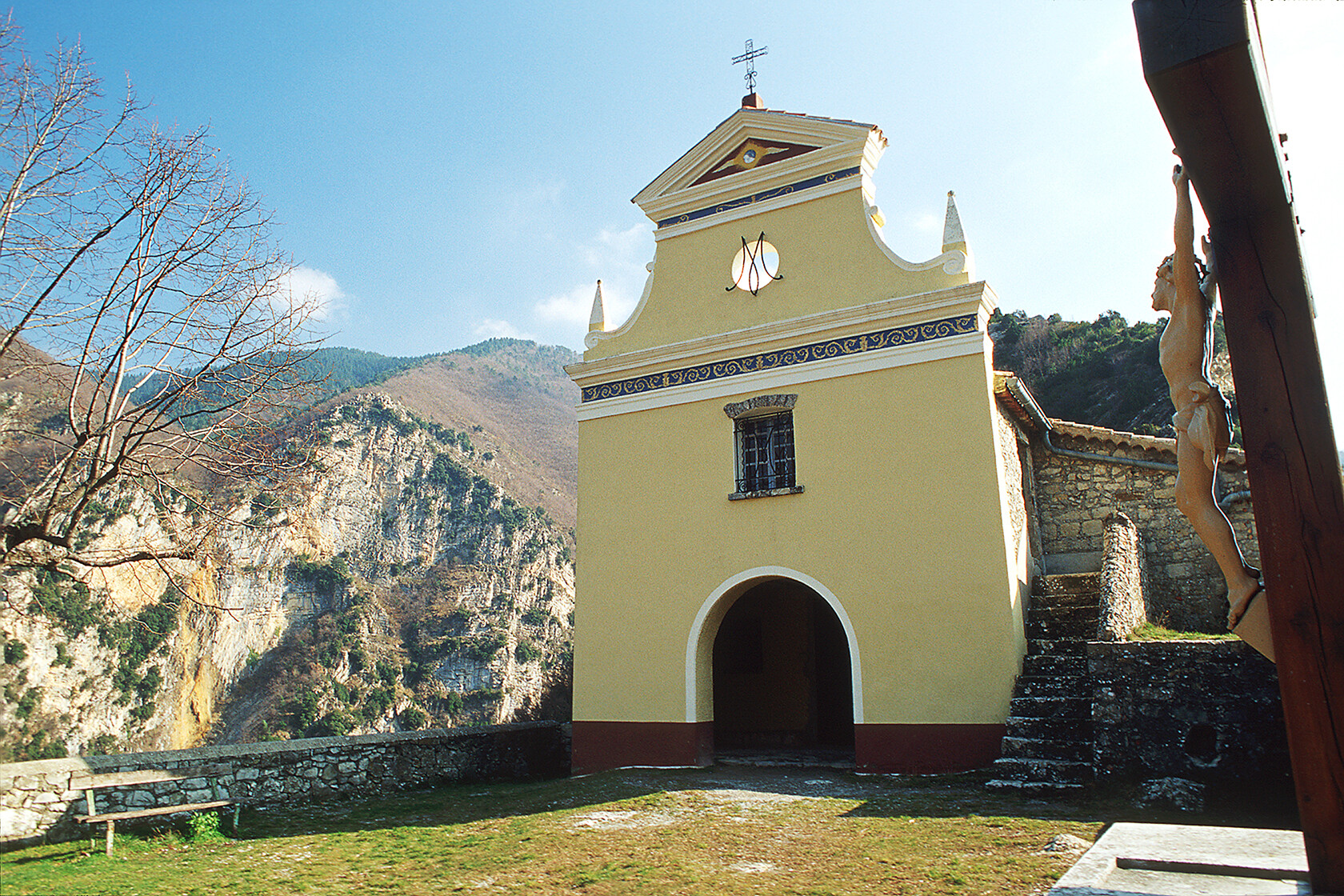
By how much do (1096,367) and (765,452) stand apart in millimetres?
23029

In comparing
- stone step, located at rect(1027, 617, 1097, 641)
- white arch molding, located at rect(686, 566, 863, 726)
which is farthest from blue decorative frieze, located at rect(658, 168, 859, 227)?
stone step, located at rect(1027, 617, 1097, 641)

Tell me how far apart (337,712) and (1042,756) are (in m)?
44.5

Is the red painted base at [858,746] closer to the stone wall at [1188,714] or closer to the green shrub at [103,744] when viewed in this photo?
the stone wall at [1188,714]

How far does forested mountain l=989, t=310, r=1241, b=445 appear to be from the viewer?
2580 centimetres

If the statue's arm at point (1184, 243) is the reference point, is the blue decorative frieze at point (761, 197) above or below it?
above

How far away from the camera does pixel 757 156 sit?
12.0 meters

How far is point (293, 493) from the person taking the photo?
898cm

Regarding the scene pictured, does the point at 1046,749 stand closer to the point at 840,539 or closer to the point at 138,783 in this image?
the point at 840,539

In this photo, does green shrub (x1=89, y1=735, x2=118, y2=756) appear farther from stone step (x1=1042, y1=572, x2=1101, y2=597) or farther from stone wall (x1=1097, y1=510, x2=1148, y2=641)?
stone wall (x1=1097, y1=510, x2=1148, y2=641)

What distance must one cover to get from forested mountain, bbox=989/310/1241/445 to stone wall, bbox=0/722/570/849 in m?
19.5

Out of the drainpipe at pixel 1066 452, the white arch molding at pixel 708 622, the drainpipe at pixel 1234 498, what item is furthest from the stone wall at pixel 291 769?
the drainpipe at pixel 1234 498

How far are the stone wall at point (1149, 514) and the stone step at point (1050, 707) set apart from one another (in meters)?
4.14

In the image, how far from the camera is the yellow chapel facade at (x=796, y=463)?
9.66 meters

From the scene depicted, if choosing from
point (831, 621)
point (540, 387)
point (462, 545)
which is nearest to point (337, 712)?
point (462, 545)
